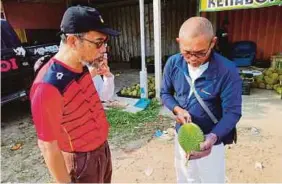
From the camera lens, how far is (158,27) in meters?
5.34

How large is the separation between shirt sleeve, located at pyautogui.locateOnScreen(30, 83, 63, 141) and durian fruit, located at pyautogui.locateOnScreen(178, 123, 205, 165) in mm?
793

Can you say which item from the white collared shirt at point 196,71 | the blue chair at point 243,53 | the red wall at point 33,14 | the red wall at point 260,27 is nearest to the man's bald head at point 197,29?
the white collared shirt at point 196,71

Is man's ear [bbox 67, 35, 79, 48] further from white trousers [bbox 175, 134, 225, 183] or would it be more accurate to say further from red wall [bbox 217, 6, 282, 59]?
red wall [bbox 217, 6, 282, 59]

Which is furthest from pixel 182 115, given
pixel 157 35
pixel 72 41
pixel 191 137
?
pixel 157 35

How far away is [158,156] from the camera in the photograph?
3.58m

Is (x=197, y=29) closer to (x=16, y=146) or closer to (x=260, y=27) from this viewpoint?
(x=16, y=146)

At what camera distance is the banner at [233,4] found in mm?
5293

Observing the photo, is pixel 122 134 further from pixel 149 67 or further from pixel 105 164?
pixel 149 67

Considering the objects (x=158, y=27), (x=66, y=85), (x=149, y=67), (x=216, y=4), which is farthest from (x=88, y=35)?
(x=149, y=67)

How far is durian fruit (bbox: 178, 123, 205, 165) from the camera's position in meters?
1.68

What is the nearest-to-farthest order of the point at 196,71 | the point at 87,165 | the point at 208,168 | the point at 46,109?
the point at 46,109
the point at 87,165
the point at 196,71
the point at 208,168

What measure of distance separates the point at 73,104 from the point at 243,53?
8.12 m

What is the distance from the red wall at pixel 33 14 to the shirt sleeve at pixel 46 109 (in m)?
7.77

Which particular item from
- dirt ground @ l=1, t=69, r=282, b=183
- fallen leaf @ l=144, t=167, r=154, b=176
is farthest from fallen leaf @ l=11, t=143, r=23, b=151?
fallen leaf @ l=144, t=167, r=154, b=176
